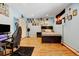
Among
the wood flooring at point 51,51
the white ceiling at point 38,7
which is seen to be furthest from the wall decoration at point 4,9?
the wood flooring at point 51,51

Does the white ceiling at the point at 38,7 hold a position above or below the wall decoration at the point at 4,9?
above

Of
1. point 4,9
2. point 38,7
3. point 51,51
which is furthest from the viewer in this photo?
point 38,7

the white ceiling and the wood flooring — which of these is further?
the white ceiling

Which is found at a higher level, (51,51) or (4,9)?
(4,9)

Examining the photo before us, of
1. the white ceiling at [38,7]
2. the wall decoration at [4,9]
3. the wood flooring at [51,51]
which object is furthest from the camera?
the white ceiling at [38,7]

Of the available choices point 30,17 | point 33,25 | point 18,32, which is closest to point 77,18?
point 18,32

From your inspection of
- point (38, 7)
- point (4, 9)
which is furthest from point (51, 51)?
point (4, 9)

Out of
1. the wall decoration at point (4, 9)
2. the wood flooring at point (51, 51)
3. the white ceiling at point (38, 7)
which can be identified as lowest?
the wood flooring at point (51, 51)

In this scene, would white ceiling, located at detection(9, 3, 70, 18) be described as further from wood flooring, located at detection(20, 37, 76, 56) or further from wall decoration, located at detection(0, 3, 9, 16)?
wood flooring, located at detection(20, 37, 76, 56)

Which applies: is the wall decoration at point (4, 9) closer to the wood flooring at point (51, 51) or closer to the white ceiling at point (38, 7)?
the white ceiling at point (38, 7)

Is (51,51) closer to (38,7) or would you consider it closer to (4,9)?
(38,7)

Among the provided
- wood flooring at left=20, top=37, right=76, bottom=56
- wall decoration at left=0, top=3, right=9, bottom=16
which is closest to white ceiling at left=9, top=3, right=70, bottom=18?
wall decoration at left=0, top=3, right=9, bottom=16

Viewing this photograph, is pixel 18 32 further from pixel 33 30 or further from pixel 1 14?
pixel 33 30

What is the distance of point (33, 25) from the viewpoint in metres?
8.12
